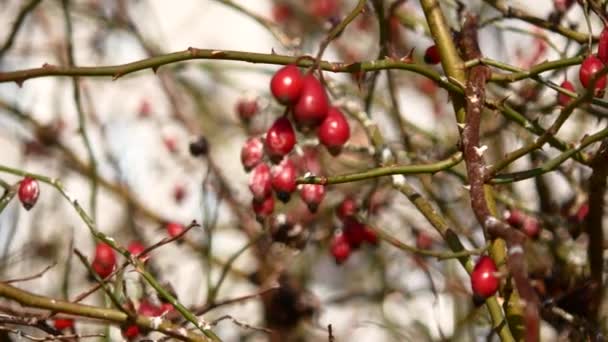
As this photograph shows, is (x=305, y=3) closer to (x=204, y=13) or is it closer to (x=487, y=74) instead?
(x=204, y=13)

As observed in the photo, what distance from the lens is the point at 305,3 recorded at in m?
4.06

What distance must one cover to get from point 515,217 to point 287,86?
754 mm

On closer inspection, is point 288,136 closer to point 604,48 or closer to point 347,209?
point 604,48

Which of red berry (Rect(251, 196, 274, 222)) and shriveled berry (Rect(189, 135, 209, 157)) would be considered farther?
shriveled berry (Rect(189, 135, 209, 157))

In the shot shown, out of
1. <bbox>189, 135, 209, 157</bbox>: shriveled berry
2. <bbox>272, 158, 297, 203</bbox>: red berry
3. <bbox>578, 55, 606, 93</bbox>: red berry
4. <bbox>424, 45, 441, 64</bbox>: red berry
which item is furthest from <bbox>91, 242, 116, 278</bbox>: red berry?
<bbox>578, 55, 606, 93</bbox>: red berry

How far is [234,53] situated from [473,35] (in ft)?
1.24

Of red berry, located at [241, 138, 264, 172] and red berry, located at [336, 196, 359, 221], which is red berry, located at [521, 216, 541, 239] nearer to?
red berry, located at [336, 196, 359, 221]

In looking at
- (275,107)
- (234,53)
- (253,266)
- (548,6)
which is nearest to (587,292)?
(234,53)

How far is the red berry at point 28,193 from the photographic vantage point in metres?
1.64

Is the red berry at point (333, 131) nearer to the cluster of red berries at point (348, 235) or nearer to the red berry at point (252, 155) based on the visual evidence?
the red berry at point (252, 155)

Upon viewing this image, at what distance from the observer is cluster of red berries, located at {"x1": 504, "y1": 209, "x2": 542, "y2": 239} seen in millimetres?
1881

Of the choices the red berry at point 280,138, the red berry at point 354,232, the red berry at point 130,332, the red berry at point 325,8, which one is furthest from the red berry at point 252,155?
the red berry at point 325,8

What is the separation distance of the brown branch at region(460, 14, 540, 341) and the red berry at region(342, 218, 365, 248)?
1.67 feet

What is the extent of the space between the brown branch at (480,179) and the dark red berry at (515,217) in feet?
1.37
